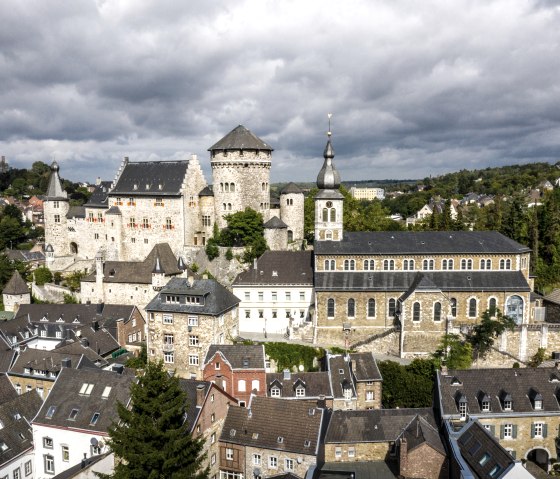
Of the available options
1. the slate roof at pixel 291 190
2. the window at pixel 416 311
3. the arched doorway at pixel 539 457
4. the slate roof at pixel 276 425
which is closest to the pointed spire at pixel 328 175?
the slate roof at pixel 291 190

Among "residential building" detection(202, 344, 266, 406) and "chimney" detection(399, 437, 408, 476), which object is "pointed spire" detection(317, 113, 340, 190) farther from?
"chimney" detection(399, 437, 408, 476)

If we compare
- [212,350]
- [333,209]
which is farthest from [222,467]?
[333,209]

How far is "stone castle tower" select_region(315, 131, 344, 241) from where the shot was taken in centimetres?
5194

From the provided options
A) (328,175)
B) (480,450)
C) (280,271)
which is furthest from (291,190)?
(480,450)

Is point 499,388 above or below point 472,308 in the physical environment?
below

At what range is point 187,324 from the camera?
43938mm

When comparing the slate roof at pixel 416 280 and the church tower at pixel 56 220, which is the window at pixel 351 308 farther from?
the church tower at pixel 56 220

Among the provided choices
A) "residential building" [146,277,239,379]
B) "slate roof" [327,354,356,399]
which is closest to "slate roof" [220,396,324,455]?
"slate roof" [327,354,356,399]

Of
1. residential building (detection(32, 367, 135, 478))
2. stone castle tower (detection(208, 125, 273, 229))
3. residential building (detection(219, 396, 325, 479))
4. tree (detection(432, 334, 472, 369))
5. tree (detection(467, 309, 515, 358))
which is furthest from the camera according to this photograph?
stone castle tower (detection(208, 125, 273, 229))

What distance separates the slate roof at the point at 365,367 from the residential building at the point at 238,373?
295 inches

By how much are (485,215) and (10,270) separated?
70446 mm

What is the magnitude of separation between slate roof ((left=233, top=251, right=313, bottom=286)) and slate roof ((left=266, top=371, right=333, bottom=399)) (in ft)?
37.1

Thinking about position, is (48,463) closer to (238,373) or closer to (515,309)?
(238,373)

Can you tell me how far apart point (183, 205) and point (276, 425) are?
1412 inches
